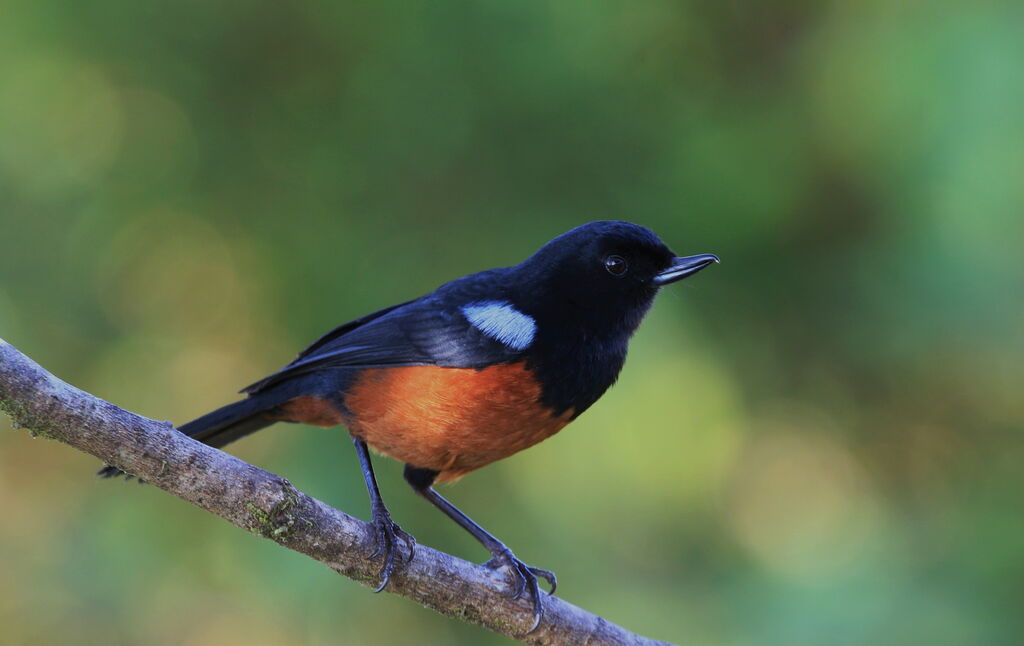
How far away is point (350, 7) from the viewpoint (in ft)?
15.9

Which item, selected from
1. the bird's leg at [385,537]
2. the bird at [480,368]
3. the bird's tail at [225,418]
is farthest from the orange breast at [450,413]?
the bird's tail at [225,418]

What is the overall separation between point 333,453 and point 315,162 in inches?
54.7

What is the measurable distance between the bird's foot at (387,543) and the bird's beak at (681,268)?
123cm

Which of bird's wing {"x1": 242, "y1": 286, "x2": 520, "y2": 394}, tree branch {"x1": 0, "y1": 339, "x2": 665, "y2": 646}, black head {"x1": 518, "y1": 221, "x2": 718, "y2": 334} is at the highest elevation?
black head {"x1": 518, "y1": 221, "x2": 718, "y2": 334}

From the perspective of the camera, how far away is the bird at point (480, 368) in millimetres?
3295

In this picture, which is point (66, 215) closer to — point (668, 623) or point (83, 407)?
point (83, 407)

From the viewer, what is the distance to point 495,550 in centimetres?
367

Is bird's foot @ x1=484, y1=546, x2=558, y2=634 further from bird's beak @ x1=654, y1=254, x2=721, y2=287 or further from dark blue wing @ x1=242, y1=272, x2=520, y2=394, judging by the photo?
bird's beak @ x1=654, y1=254, x2=721, y2=287

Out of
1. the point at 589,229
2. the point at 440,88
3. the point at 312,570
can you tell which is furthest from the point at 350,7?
the point at 312,570

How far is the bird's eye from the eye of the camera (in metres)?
3.58

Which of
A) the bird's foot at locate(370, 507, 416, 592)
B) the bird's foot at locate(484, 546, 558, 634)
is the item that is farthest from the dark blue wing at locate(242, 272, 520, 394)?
the bird's foot at locate(484, 546, 558, 634)

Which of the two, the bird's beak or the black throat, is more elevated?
the bird's beak

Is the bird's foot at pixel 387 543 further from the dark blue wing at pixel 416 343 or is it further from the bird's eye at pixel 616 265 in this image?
the bird's eye at pixel 616 265

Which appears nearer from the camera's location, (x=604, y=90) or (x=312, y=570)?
(x=312, y=570)
